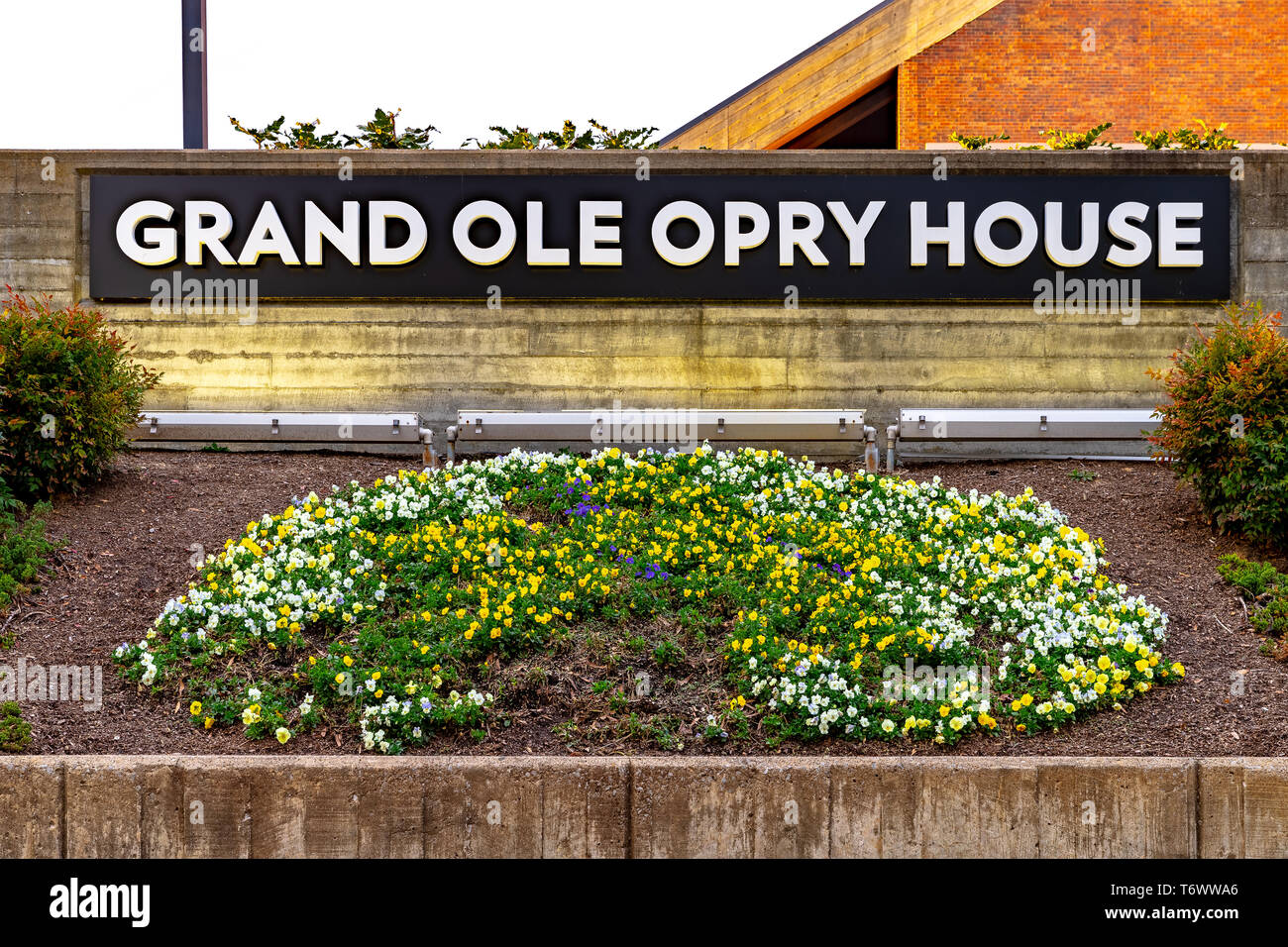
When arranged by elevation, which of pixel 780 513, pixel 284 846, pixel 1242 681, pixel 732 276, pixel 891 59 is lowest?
pixel 284 846

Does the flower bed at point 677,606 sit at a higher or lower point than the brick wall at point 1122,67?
lower

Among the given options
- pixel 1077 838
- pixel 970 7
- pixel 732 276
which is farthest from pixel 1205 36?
pixel 1077 838

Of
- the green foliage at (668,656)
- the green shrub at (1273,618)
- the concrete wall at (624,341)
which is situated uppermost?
the concrete wall at (624,341)

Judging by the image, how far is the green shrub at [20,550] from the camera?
630 centimetres

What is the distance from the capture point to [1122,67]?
61.5 feet

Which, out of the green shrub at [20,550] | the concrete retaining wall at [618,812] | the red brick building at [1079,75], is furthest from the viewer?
the red brick building at [1079,75]

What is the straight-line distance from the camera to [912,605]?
6004 millimetres

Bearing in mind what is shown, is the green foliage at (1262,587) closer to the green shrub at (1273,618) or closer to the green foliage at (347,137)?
the green shrub at (1273,618)

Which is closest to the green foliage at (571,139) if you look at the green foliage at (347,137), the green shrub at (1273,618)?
the green foliage at (347,137)

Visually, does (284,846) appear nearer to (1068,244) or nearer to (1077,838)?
(1077,838)

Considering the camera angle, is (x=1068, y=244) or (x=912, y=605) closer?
(x=912, y=605)

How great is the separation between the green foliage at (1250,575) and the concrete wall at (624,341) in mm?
2939

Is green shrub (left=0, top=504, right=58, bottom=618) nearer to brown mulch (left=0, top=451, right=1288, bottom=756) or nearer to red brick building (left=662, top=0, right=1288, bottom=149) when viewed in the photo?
brown mulch (left=0, top=451, right=1288, bottom=756)

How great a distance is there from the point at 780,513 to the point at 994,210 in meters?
3.97
